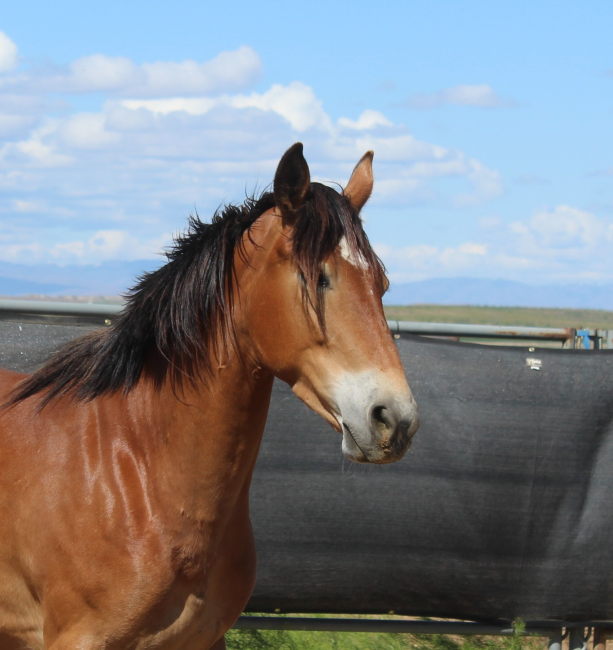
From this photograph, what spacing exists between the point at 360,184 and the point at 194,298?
2.30ft

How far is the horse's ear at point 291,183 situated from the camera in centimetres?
221

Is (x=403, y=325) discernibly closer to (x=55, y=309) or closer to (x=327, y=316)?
(x=55, y=309)

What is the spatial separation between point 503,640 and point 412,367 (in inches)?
67.3

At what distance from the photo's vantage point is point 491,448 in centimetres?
410

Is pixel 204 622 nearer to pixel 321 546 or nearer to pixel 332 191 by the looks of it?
pixel 332 191

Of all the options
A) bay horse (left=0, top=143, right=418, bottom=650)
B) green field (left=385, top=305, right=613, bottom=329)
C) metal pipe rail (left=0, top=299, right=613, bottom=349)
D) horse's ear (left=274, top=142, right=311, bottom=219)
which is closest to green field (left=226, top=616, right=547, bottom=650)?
metal pipe rail (left=0, top=299, right=613, bottom=349)

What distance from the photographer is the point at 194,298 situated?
2422 mm

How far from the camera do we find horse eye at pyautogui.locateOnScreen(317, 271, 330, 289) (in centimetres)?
216

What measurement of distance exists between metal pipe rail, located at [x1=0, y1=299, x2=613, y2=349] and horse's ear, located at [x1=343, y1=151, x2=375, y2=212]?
159 cm

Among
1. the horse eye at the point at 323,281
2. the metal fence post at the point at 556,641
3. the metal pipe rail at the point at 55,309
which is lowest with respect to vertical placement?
the metal fence post at the point at 556,641

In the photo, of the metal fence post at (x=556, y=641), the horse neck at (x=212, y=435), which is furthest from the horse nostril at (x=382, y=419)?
the metal fence post at (x=556, y=641)

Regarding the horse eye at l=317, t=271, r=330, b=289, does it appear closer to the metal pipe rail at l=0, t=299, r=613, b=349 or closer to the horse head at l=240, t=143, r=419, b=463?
the horse head at l=240, t=143, r=419, b=463

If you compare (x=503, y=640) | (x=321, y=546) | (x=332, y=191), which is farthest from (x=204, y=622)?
(x=503, y=640)

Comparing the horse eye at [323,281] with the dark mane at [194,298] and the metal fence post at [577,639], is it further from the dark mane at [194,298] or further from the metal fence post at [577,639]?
the metal fence post at [577,639]
